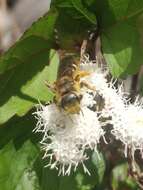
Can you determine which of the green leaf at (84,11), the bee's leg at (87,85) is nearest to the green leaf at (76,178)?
the bee's leg at (87,85)

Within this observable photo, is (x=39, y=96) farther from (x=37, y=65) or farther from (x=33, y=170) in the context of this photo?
(x=33, y=170)

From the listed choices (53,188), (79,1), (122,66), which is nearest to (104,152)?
(53,188)

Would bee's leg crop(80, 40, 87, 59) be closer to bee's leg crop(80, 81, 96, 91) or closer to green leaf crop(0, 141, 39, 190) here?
bee's leg crop(80, 81, 96, 91)

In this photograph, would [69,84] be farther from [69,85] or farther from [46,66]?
[46,66]

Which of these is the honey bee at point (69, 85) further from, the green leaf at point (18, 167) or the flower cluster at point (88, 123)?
the green leaf at point (18, 167)

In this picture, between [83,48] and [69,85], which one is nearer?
[69,85]

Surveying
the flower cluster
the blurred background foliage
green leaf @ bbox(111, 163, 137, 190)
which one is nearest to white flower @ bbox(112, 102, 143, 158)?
the flower cluster

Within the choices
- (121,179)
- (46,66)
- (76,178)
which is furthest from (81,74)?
(121,179)
